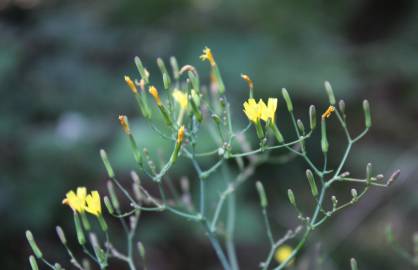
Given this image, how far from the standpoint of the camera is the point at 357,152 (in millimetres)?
3939

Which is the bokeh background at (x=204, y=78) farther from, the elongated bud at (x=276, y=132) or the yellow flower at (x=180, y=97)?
the elongated bud at (x=276, y=132)

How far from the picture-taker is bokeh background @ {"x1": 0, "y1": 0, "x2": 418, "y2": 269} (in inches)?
122

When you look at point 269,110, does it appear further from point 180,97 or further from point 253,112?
point 180,97

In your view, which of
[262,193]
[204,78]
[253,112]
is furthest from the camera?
[204,78]

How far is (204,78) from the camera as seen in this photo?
3.66 meters

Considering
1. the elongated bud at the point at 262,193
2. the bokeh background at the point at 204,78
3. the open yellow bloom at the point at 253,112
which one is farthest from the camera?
the bokeh background at the point at 204,78

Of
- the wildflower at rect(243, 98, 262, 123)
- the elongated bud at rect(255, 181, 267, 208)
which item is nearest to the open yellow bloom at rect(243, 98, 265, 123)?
the wildflower at rect(243, 98, 262, 123)

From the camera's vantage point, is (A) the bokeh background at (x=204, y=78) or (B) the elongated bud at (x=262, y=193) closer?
(B) the elongated bud at (x=262, y=193)

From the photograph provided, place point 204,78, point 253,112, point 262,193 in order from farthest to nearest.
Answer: point 204,78
point 262,193
point 253,112

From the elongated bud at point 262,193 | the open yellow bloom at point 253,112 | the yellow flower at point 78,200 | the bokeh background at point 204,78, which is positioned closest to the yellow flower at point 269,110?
the open yellow bloom at point 253,112

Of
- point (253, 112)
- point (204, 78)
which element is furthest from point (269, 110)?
point (204, 78)

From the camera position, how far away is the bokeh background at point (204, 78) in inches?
122

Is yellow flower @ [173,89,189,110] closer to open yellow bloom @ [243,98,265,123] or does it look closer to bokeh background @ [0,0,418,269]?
open yellow bloom @ [243,98,265,123]

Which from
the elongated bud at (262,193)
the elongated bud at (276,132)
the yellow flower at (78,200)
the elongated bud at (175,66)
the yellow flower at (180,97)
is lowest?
the elongated bud at (262,193)
